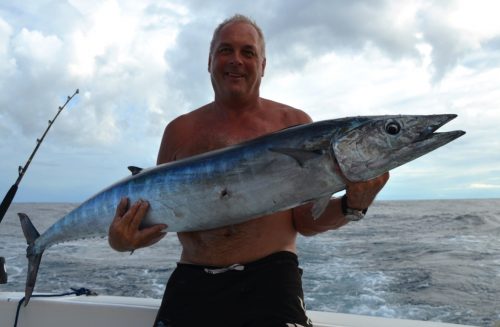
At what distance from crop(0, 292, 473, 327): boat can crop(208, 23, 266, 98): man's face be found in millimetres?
1611

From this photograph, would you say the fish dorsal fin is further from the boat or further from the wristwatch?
the wristwatch

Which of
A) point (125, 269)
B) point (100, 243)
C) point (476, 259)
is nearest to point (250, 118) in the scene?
point (125, 269)

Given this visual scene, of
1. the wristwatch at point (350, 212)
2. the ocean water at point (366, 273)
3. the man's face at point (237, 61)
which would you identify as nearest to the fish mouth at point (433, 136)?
the wristwatch at point (350, 212)

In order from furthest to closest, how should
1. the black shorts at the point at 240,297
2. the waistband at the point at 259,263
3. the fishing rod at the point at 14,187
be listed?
the fishing rod at the point at 14,187 < the waistband at the point at 259,263 < the black shorts at the point at 240,297

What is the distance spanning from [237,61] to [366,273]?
22.7 ft

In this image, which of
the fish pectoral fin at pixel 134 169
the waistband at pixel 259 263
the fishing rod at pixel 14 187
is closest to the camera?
the waistband at pixel 259 263

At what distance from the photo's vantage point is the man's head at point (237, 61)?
2.90 metres

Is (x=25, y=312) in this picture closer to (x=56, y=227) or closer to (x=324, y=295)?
(x=56, y=227)

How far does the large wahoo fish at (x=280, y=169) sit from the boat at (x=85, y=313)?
3.51 feet

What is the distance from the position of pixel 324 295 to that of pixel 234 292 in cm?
491

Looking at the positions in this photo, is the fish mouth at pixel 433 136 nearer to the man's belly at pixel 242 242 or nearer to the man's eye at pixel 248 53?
the man's belly at pixel 242 242

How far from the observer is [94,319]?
3.40 meters

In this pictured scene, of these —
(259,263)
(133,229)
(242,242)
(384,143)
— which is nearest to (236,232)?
(242,242)

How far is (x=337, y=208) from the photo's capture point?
2.58 m
